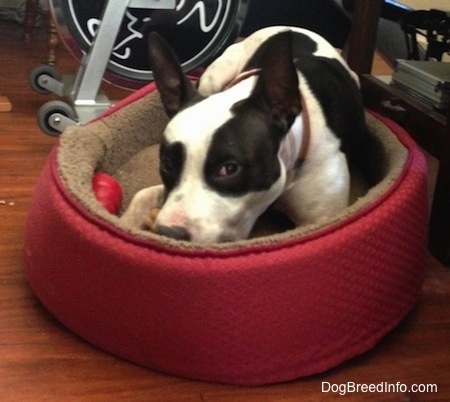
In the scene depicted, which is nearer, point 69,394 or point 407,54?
point 69,394

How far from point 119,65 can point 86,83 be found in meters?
0.16

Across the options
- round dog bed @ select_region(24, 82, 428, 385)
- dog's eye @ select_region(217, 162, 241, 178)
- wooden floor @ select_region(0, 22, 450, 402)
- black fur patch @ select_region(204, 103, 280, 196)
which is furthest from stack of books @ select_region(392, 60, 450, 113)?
dog's eye @ select_region(217, 162, 241, 178)

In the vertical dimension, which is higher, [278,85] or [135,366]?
[278,85]

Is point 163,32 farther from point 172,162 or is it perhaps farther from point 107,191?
point 172,162

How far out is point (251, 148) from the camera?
126 centimetres

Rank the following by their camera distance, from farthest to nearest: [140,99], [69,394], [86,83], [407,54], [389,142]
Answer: [407,54]
[86,83]
[140,99]
[389,142]
[69,394]

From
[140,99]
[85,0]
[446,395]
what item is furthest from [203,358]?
[85,0]

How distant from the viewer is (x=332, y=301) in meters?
1.18

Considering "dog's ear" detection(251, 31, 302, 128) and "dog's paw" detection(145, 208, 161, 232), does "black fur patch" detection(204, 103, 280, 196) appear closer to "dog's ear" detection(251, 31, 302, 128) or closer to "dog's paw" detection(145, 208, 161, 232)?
"dog's ear" detection(251, 31, 302, 128)

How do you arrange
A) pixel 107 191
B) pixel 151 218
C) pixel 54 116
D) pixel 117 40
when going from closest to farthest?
pixel 151 218 → pixel 107 191 → pixel 54 116 → pixel 117 40

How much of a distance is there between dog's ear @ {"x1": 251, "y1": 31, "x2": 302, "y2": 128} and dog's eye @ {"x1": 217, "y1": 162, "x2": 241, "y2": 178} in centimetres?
14

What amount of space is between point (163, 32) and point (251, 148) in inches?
49.1

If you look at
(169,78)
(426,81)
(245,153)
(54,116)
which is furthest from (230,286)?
(54,116)

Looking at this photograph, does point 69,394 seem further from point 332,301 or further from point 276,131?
point 276,131
